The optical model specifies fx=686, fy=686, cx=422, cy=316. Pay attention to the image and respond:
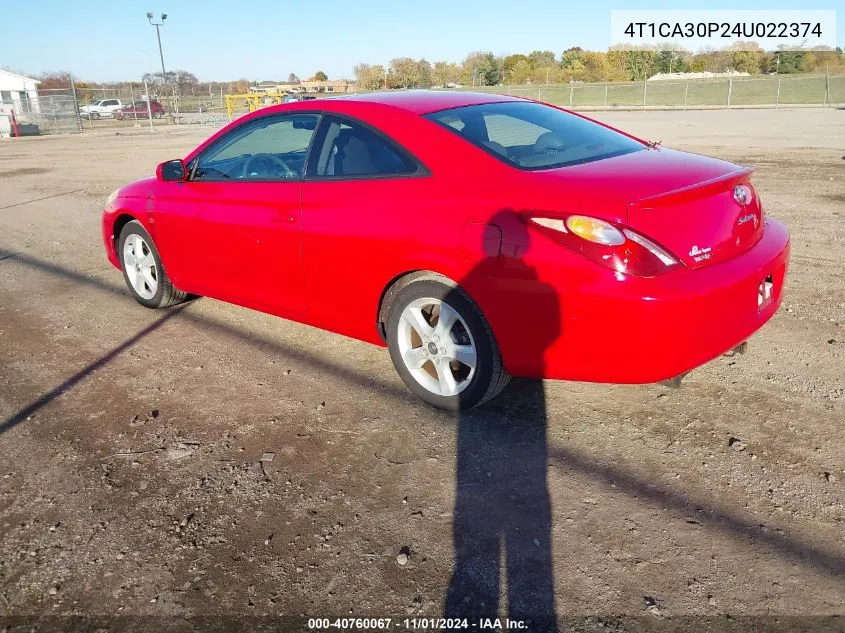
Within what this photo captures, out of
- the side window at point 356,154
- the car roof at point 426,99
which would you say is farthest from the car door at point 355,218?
the car roof at point 426,99

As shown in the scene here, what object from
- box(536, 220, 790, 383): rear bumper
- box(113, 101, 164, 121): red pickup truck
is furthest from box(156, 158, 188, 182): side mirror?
box(113, 101, 164, 121): red pickup truck

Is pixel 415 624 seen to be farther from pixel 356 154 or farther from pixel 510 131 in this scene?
pixel 510 131

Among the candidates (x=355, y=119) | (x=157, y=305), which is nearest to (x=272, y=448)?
(x=355, y=119)

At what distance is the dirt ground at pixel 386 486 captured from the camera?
2396mm

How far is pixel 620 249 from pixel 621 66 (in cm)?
8029

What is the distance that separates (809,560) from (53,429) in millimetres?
3620

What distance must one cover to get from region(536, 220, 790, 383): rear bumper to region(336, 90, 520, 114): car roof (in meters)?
1.59

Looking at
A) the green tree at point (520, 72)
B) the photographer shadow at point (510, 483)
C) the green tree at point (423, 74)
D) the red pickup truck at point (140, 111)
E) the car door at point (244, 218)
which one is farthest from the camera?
the green tree at point (520, 72)

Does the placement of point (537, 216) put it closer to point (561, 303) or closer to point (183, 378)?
point (561, 303)

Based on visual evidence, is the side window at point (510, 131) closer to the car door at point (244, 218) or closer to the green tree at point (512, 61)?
the car door at point (244, 218)

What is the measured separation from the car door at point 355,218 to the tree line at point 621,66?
205 feet

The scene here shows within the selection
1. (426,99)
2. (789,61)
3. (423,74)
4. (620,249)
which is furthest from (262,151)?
(789,61)

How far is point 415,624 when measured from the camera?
2.28 metres

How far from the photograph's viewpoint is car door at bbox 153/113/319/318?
4180 mm
